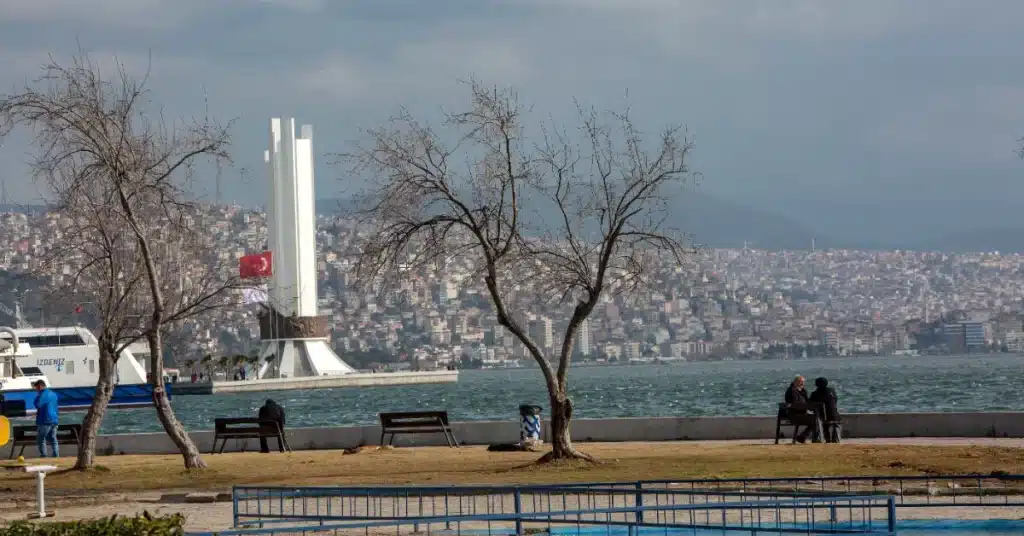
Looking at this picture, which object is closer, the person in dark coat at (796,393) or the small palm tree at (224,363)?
the person in dark coat at (796,393)

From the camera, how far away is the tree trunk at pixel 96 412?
22.8m

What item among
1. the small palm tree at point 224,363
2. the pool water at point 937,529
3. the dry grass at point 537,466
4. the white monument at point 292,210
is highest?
the white monument at point 292,210

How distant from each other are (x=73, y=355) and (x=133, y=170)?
240 feet

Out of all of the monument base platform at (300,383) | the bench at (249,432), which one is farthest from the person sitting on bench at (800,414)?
the monument base platform at (300,383)

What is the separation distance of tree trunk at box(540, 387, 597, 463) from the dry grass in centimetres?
42

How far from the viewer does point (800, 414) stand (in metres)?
24.0

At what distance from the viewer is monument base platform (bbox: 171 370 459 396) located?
12425cm

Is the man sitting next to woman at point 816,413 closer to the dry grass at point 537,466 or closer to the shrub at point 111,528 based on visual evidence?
the dry grass at point 537,466

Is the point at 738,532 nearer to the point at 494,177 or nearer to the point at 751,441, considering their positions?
the point at 494,177

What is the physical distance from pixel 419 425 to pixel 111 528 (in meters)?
17.8

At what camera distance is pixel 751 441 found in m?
24.8

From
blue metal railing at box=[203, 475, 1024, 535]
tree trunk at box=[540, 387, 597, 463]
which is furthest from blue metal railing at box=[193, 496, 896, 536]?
tree trunk at box=[540, 387, 597, 463]

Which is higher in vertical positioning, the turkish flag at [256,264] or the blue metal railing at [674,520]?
the turkish flag at [256,264]

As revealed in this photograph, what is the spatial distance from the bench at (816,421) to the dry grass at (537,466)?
931 millimetres
